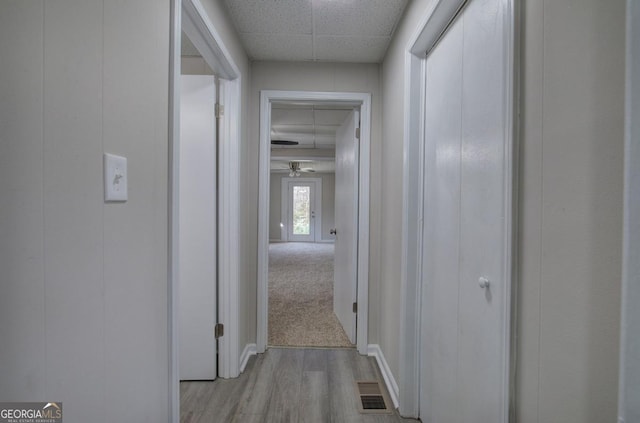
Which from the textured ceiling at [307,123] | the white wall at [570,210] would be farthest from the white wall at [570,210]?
the textured ceiling at [307,123]

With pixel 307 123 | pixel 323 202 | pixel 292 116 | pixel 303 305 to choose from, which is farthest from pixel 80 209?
pixel 323 202

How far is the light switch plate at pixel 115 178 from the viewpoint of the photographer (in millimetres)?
779

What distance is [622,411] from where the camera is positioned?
0.46 meters

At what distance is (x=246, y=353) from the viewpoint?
2283 mm

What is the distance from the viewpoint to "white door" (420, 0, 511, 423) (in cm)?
91

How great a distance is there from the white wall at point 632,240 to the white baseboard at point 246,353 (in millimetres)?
2125

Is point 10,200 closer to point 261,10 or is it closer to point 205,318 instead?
point 205,318

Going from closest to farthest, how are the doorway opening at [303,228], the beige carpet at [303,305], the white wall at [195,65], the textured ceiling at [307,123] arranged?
the white wall at [195,65] → the beige carpet at [303,305] → the doorway opening at [303,228] → the textured ceiling at [307,123]

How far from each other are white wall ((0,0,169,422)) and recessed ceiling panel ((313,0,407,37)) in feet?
3.51

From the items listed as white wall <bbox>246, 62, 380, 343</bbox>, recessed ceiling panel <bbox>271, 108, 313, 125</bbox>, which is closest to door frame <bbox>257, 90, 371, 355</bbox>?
white wall <bbox>246, 62, 380, 343</bbox>

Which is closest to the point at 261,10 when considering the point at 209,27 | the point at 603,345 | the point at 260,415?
the point at 209,27

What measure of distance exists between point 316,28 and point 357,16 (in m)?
0.28

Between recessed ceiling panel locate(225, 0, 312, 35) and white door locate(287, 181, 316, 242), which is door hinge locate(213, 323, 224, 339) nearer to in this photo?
recessed ceiling panel locate(225, 0, 312, 35)

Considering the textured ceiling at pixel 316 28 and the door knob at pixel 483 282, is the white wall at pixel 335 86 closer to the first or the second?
the textured ceiling at pixel 316 28
